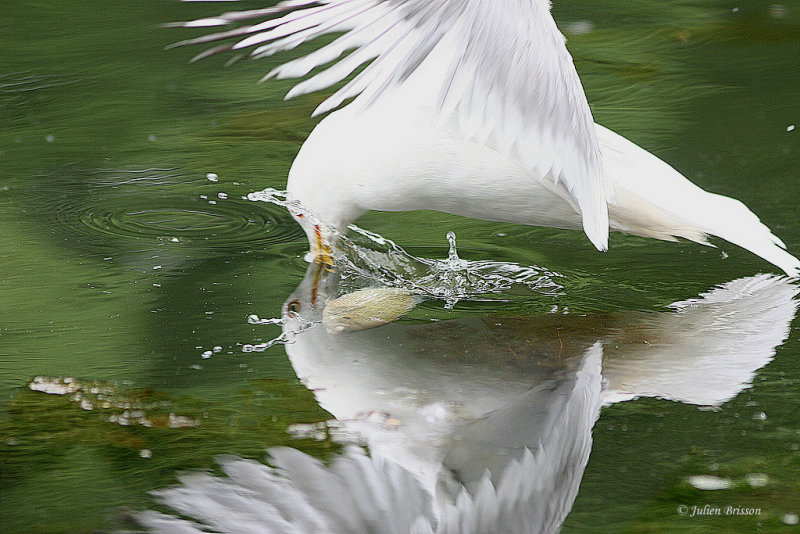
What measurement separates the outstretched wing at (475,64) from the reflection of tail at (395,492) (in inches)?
21.5

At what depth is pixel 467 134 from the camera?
201 cm

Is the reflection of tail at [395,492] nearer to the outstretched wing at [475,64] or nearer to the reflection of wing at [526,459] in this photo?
the reflection of wing at [526,459]

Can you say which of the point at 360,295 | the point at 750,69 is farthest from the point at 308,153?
the point at 750,69

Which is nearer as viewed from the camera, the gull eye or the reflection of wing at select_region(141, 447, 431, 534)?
the reflection of wing at select_region(141, 447, 431, 534)

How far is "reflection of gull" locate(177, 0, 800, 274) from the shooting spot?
5.81 feet

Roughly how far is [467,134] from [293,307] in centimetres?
53

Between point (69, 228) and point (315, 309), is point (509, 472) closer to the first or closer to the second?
point (315, 309)

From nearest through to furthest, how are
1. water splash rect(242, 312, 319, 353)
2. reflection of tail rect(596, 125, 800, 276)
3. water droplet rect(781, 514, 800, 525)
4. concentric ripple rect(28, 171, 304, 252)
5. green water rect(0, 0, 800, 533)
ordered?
water droplet rect(781, 514, 800, 525), green water rect(0, 0, 800, 533), water splash rect(242, 312, 319, 353), reflection of tail rect(596, 125, 800, 276), concentric ripple rect(28, 171, 304, 252)

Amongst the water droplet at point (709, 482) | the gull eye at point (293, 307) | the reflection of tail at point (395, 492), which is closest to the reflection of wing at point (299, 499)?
the reflection of tail at point (395, 492)

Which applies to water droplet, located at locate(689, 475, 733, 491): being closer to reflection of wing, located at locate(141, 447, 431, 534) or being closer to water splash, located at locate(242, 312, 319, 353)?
reflection of wing, located at locate(141, 447, 431, 534)

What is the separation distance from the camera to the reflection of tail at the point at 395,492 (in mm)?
1514

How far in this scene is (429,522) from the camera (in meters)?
1.52

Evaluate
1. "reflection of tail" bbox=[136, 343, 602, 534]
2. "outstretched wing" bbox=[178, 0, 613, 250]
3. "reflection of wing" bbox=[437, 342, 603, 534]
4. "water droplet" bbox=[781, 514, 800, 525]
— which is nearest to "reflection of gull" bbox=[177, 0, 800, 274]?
"outstretched wing" bbox=[178, 0, 613, 250]

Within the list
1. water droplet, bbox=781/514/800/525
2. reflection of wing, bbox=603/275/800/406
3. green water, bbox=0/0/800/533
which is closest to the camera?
water droplet, bbox=781/514/800/525
